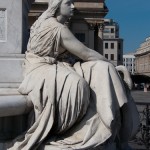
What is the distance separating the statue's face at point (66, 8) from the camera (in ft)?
12.7

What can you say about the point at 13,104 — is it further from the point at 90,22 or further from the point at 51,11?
the point at 90,22

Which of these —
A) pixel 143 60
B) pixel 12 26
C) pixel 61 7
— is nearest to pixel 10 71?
pixel 12 26

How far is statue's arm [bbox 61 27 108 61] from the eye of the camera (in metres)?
3.78

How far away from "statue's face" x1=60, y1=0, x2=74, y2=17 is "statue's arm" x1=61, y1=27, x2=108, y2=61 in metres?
0.17

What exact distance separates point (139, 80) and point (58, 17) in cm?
6274

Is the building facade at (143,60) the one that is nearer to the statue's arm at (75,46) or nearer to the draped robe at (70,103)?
the statue's arm at (75,46)

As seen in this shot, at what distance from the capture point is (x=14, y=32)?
13.3 ft

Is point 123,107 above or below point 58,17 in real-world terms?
below

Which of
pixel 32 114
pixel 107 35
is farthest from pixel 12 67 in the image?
pixel 107 35

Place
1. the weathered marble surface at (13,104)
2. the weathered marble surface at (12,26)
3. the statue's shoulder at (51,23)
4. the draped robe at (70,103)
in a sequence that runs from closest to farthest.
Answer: the weathered marble surface at (13,104), the draped robe at (70,103), the statue's shoulder at (51,23), the weathered marble surface at (12,26)

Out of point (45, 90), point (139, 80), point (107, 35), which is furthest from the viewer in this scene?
point (107, 35)

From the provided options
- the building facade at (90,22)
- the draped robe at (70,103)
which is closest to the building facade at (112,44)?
the building facade at (90,22)

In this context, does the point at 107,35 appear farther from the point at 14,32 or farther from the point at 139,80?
the point at 14,32

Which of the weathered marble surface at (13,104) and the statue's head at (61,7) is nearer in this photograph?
the weathered marble surface at (13,104)
